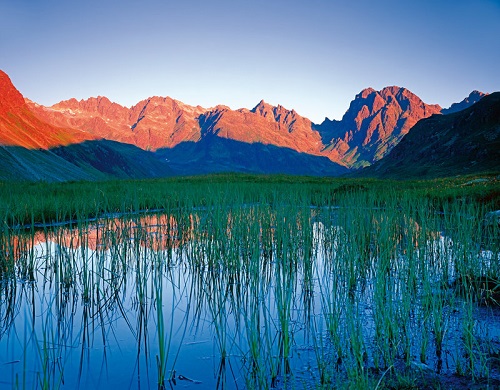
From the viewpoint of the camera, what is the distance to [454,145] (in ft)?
335

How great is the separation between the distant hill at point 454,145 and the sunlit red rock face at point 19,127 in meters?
105

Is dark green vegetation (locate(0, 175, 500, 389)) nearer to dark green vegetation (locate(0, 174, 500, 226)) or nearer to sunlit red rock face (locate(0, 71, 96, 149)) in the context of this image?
dark green vegetation (locate(0, 174, 500, 226))

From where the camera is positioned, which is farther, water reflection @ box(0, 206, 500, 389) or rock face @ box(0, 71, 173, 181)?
rock face @ box(0, 71, 173, 181)

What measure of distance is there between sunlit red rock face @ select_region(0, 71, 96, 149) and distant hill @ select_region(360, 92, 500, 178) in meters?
105

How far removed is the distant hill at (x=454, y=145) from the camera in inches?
3226

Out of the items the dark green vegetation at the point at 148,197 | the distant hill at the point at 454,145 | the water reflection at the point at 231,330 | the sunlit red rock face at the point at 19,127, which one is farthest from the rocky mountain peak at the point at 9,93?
the water reflection at the point at 231,330

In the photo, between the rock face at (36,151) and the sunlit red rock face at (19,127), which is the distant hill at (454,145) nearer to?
the rock face at (36,151)

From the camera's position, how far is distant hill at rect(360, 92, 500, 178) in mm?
81938

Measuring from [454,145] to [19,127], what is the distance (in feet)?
436

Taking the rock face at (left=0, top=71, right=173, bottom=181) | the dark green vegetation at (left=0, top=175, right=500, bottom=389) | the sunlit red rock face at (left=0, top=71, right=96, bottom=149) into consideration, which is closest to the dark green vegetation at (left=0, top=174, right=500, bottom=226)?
the dark green vegetation at (left=0, top=175, right=500, bottom=389)

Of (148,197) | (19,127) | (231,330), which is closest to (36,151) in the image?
(19,127)

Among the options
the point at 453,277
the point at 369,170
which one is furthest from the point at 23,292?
the point at 369,170

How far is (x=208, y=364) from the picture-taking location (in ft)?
16.6

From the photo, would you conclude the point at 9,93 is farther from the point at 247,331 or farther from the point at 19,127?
the point at 247,331
